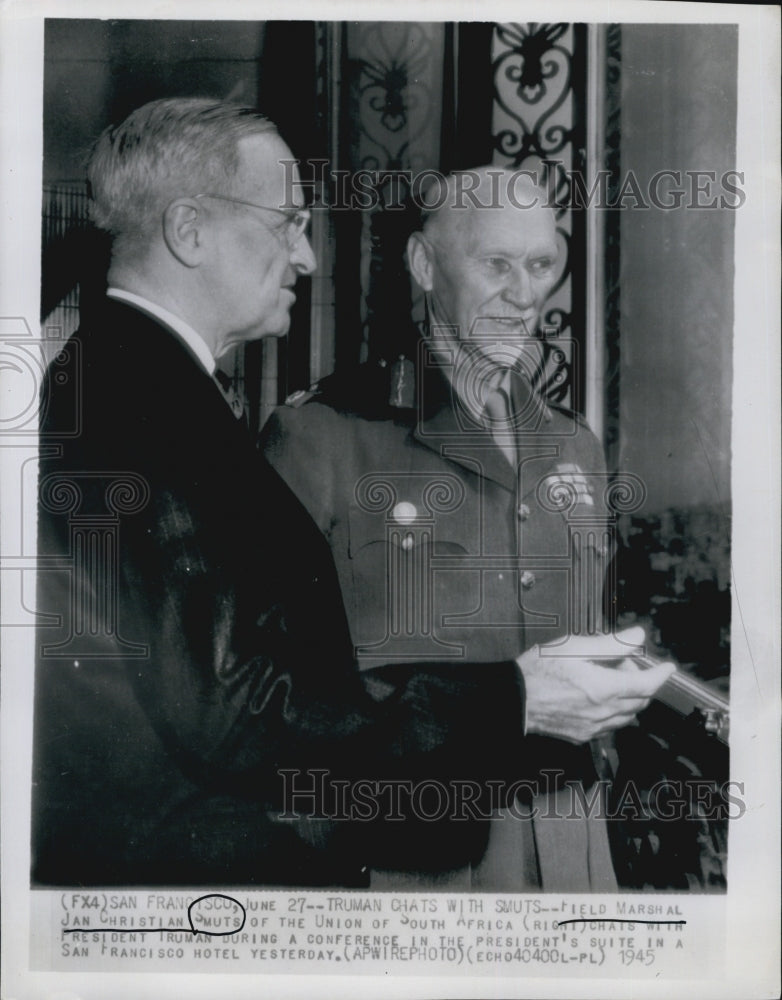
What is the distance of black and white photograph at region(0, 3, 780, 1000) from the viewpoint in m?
2.61

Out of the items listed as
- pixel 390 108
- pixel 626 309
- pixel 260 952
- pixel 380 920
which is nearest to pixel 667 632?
pixel 626 309

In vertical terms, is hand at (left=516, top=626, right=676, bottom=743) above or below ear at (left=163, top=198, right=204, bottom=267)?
below

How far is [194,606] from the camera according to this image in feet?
8.48

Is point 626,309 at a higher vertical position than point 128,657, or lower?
higher

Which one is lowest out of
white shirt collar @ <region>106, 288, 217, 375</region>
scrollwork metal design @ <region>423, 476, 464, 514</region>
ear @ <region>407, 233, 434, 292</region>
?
scrollwork metal design @ <region>423, 476, 464, 514</region>

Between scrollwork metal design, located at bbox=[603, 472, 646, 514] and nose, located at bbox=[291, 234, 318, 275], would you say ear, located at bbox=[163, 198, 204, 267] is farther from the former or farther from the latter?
scrollwork metal design, located at bbox=[603, 472, 646, 514]

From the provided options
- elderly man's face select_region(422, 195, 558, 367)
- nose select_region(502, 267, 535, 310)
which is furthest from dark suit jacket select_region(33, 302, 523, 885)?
nose select_region(502, 267, 535, 310)

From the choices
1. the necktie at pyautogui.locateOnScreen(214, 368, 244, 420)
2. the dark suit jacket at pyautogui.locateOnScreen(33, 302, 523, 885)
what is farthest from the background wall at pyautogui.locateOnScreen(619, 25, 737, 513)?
the necktie at pyautogui.locateOnScreen(214, 368, 244, 420)

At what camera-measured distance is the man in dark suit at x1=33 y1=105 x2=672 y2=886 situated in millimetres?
2596

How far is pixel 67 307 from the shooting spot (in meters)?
2.67

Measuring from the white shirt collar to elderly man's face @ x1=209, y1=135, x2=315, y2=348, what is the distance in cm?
6

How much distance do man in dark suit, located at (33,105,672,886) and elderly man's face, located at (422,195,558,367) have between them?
316mm

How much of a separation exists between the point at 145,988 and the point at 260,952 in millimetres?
272

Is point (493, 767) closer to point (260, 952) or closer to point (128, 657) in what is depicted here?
point (260, 952)
